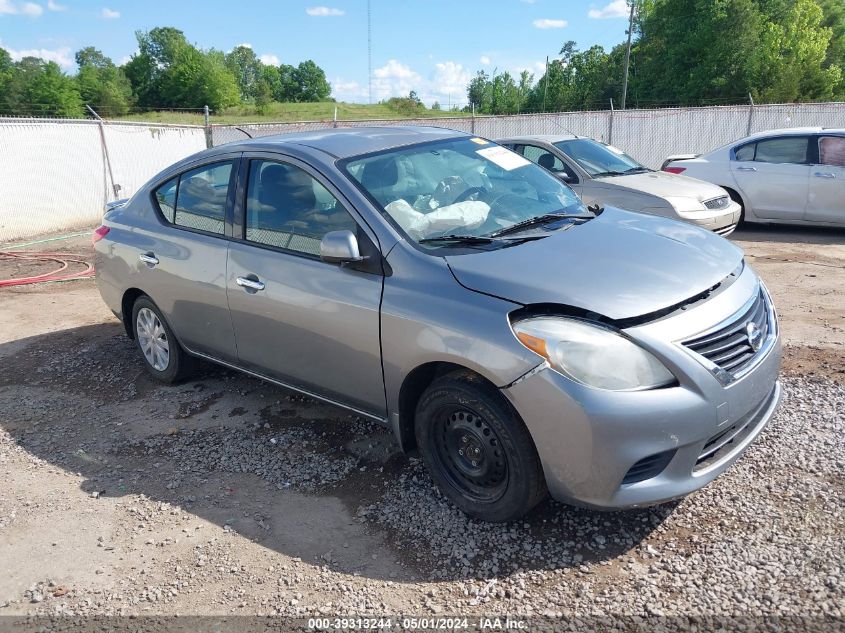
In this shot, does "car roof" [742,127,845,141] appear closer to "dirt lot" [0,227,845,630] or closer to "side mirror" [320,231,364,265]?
"dirt lot" [0,227,845,630]

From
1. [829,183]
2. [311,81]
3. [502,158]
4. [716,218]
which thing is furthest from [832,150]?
[311,81]

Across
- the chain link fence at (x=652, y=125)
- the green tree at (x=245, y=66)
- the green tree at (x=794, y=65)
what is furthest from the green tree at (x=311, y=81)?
the chain link fence at (x=652, y=125)

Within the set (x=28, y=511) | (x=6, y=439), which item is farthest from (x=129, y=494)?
(x=6, y=439)

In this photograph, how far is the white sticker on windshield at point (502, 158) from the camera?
13.8 ft

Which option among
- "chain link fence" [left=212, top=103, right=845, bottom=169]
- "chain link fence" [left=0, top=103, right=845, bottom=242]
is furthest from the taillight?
"chain link fence" [left=212, top=103, right=845, bottom=169]

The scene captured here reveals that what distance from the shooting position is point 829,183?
30.5ft

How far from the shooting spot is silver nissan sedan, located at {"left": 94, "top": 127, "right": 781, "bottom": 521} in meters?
2.69

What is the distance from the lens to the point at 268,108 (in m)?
62.7

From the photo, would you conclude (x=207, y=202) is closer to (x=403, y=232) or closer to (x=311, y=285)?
(x=311, y=285)

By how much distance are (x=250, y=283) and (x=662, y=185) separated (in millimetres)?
6130

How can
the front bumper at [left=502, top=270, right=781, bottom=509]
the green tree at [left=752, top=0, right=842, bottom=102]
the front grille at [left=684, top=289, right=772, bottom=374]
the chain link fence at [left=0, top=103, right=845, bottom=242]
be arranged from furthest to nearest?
the green tree at [left=752, top=0, right=842, bottom=102] → the chain link fence at [left=0, top=103, right=845, bottom=242] → the front grille at [left=684, top=289, right=772, bottom=374] → the front bumper at [left=502, top=270, right=781, bottom=509]

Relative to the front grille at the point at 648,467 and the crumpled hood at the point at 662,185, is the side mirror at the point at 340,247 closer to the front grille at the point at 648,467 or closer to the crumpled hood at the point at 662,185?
the front grille at the point at 648,467

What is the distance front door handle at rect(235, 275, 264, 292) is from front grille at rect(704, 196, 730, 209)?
20.5 ft

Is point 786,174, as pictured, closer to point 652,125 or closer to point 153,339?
point 652,125
